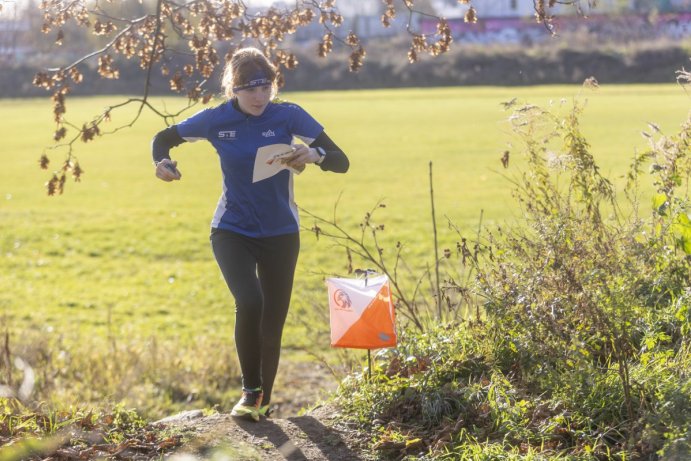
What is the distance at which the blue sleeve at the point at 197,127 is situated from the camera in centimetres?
569

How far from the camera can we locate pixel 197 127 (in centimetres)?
571

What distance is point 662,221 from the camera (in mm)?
5945

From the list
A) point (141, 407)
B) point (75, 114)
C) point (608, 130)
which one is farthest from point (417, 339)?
point (75, 114)

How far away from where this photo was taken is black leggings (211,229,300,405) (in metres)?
5.47

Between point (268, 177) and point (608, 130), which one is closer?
point (268, 177)

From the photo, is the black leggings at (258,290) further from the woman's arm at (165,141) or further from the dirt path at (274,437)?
the woman's arm at (165,141)

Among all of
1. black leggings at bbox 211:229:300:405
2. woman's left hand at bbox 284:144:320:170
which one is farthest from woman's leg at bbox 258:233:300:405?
woman's left hand at bbox 284:144:320:170

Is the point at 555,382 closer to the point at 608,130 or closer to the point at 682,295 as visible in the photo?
the point at 682,295

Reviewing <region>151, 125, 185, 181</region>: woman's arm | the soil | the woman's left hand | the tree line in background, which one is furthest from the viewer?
the tree line in background

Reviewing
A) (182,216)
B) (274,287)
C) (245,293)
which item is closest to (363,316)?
(274,287)

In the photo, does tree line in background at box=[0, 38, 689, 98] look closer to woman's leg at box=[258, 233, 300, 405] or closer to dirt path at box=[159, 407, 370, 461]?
woman's leg at box=[258, 233, 300, 405]

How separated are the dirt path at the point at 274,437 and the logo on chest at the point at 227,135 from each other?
136 centimetres

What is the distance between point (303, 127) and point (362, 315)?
967mm

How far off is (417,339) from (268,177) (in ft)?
3.87
